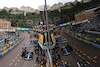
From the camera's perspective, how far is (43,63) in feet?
28.0

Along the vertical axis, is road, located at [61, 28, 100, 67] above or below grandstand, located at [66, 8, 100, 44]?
below

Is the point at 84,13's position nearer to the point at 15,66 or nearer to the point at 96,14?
the point at 96,14

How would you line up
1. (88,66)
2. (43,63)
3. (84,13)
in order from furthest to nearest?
1. (84,13)
2. (43,63)
3. (88,66)

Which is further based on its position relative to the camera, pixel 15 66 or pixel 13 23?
pixel 13 23

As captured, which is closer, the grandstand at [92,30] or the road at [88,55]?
the road at [88,55]

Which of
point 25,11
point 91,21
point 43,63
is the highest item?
point 25,11

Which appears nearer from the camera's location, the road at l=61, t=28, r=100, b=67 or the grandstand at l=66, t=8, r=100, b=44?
the road at l=61, t=28, r=100, b=67

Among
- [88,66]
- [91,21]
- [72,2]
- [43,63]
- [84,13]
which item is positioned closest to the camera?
[88,66]

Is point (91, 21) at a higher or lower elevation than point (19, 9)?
lower

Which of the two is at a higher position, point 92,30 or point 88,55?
point 92,30

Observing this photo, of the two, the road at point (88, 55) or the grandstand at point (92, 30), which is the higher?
the grandstand at point (92, 30)

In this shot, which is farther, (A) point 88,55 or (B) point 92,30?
(B) point 92,30

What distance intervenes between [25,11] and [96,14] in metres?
115

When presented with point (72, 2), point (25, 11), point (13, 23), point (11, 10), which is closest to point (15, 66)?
point (13, 23)
